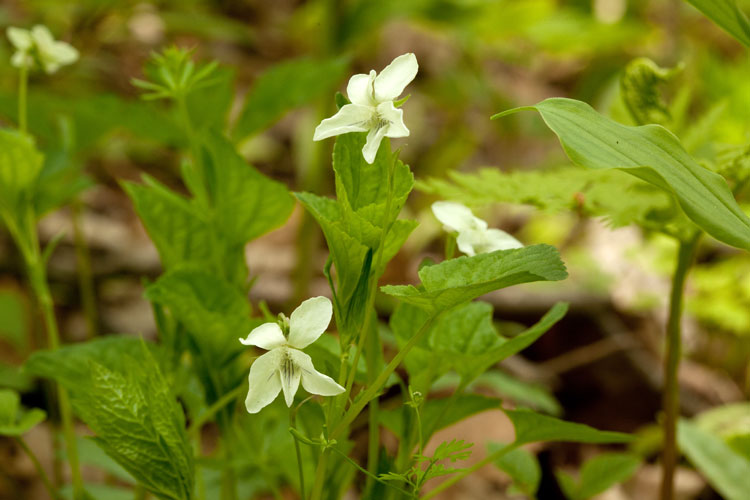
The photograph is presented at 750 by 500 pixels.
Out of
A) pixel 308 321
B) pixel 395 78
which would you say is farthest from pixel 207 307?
pixel 395 78

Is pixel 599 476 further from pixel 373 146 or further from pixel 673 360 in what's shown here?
pixel 373 146

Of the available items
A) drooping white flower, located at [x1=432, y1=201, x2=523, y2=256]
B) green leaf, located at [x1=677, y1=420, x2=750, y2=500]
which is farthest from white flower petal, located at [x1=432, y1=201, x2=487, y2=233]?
green leaf, located at [x1=677, y1=420, x2=750, y2=500]

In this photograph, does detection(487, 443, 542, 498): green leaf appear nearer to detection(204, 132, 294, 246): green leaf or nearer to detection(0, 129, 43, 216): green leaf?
detection(204, 132, 294, 246): green leaf

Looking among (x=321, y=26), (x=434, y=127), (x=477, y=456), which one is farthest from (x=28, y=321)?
(x=434, y=127)

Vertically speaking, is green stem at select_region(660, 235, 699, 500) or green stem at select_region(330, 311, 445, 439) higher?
green stem at select_region(330, 311, 445, 439)

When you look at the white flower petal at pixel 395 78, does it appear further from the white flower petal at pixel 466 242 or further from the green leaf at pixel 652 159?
the white flower petal at pixel 466 242
